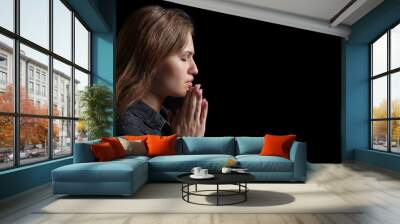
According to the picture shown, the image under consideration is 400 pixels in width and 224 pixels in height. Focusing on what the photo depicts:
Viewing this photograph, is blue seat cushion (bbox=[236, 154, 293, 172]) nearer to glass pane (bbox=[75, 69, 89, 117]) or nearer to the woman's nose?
the woman's nose

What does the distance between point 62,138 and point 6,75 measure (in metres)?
2.16

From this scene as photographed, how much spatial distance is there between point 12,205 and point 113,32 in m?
4.93

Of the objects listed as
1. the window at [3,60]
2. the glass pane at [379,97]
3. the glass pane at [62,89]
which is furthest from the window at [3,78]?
the glass pane at [379,97]

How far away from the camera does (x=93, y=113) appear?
7.38 meters

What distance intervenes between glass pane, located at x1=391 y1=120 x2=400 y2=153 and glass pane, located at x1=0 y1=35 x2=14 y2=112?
714cm

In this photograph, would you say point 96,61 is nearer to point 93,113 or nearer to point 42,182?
point 93,113

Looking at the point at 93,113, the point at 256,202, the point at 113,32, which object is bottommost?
the point at 256,202

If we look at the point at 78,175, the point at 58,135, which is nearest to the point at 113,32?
the point at 58,135

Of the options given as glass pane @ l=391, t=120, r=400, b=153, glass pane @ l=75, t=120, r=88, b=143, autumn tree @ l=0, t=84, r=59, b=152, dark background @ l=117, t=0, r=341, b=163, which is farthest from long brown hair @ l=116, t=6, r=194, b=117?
glass pane @ l=391, t=120, r=400, b=153

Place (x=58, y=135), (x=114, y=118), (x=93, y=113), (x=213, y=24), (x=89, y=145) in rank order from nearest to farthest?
(x=89, y=145) → (x=58, y=135) → (x=93, y=113) → (x=114, y=118) → (x=213, y=24)

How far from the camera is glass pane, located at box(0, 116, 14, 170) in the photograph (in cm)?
461

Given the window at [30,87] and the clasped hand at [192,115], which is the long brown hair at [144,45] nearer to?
the clasped hand at [192,115]

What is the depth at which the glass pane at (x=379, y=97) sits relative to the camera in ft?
27.8

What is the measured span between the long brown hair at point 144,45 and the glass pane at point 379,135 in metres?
4.80
